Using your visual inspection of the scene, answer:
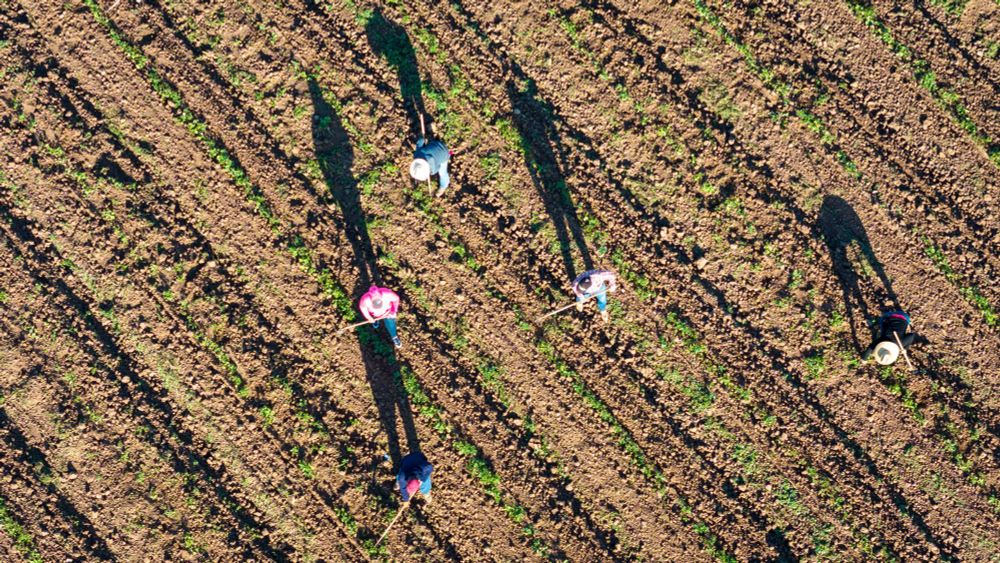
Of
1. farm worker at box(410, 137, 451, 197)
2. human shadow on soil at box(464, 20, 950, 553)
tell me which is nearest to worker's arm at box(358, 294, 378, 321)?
farm worker at box(410, 137, 451, 197)

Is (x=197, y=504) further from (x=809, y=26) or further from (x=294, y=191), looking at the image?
(x=809, y=26)

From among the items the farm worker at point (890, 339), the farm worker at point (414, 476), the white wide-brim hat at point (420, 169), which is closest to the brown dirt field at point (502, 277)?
the farm worker at point (890, 339)

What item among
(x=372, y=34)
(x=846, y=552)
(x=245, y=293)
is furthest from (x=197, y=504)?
(x=846, y=552)

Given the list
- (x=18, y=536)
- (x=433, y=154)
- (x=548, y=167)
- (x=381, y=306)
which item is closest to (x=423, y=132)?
(x=433, y=154)

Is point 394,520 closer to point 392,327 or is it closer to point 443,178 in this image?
point 392,327

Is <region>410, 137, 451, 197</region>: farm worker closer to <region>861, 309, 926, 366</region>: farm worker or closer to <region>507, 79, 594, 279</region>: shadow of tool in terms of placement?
<region>507, 79, 594, 279</region>: shadow of tool
